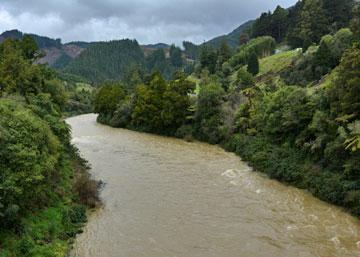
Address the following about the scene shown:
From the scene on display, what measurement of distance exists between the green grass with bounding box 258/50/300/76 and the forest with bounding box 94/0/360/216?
331 mm

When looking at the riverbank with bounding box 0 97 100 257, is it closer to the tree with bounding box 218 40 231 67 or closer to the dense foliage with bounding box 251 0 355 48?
the dense foliage with bounding box 251 0 355 48

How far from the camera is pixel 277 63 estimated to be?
68.4m

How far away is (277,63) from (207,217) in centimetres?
5174

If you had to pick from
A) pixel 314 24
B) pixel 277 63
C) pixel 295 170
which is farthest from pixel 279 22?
pixel 295 170

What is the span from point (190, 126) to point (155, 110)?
691cm

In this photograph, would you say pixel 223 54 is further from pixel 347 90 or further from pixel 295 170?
pixel 295 170

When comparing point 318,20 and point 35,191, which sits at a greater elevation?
point 318,20

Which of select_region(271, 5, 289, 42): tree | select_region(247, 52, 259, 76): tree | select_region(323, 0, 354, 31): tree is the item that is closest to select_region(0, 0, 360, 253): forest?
select_region(247, 52, 259, 76): tree

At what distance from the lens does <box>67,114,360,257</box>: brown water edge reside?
59.1 ft

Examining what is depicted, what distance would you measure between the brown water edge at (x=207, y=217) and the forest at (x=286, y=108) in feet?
6.01

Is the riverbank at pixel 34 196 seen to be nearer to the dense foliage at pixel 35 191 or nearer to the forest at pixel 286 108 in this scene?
the dense foliage at pixel 35 191

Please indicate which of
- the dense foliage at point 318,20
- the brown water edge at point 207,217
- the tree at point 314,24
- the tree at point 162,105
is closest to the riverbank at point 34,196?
the brown water edge at point 207,217

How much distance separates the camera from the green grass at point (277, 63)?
6521 centimetres

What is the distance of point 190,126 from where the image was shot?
49500mm
